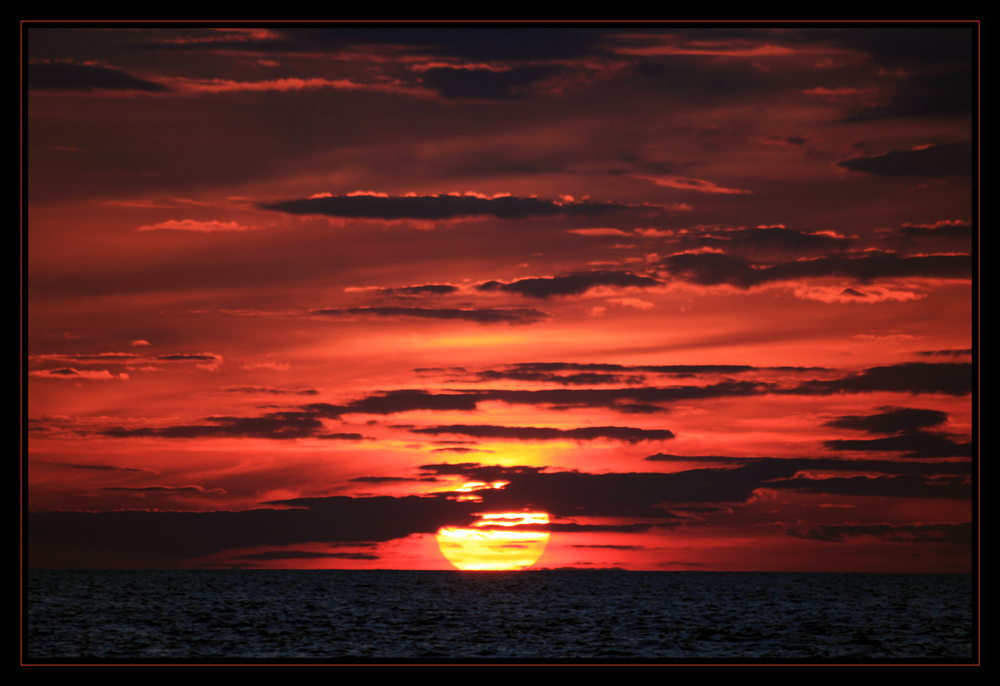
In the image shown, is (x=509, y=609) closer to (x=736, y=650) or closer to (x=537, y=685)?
(x=736, y=650)

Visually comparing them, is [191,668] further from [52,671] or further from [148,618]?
[148,618]

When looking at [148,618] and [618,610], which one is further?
[618,610]

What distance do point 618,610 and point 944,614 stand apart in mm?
29712

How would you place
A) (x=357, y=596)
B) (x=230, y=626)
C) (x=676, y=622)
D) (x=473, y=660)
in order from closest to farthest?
1. (x=473, y=660)
2. (x=230, y=626)
3. (x=676, y=622)
4. (x=357, y=596)

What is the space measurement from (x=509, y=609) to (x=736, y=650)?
108 feet

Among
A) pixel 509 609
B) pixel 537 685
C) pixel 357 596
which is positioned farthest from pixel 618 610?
pixel 537 685

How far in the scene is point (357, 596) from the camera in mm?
99125
